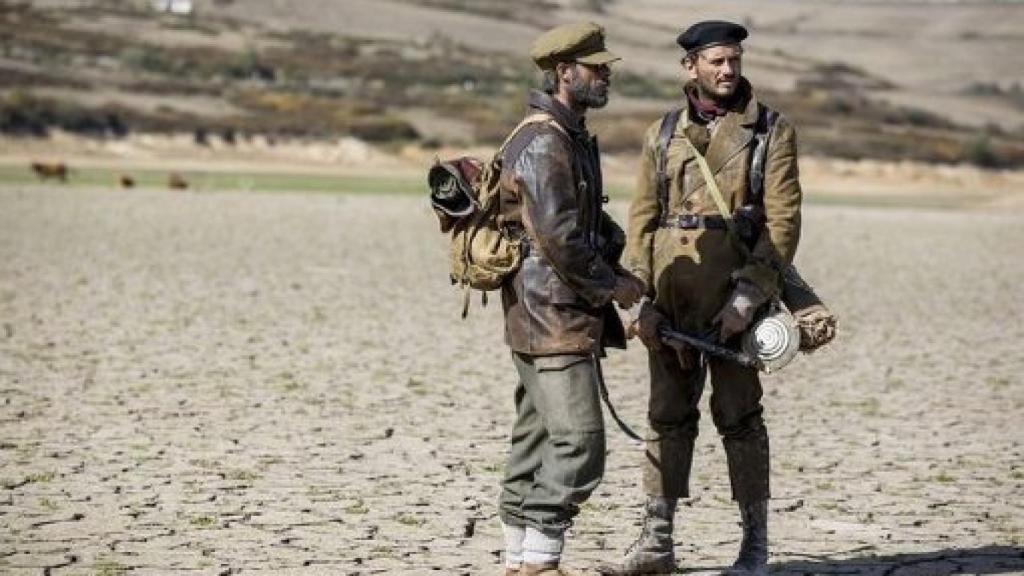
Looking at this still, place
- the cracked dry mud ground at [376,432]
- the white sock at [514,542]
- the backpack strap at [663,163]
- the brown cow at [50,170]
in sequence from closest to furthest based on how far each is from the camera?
the white sock at [514,542]
the backpack strap at [663,163]
the cracked dry mud ground at [376,432]
the brown cow at [50,170]

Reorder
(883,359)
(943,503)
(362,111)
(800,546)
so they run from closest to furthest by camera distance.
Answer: (800,546), (943,503), (883,359), (362,111)

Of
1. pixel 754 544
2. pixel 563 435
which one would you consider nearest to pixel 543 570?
pixel 563 435

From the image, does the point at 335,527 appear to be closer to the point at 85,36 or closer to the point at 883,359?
the point at 883,359

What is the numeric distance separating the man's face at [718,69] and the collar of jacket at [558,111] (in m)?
0.59

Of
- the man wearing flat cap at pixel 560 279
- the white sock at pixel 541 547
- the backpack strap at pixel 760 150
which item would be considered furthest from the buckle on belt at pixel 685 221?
the white sock at pixel 541 547

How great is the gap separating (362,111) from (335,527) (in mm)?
69010

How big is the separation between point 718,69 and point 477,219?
1.06 metres

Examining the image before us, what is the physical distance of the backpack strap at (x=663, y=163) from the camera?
7141 millimetres

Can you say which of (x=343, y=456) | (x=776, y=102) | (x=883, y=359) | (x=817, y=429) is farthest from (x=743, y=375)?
(x=776, y=102)

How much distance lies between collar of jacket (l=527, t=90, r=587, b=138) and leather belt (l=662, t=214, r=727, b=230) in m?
0.66

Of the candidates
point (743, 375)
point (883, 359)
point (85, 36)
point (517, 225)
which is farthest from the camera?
point (85, 36)

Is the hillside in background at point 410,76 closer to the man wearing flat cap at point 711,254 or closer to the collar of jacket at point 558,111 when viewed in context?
the man wearing flat cap at point 711,254

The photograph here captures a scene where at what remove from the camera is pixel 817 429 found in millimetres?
11312

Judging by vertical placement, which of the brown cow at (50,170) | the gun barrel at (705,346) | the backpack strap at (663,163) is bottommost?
the brown cow at (50,170)
